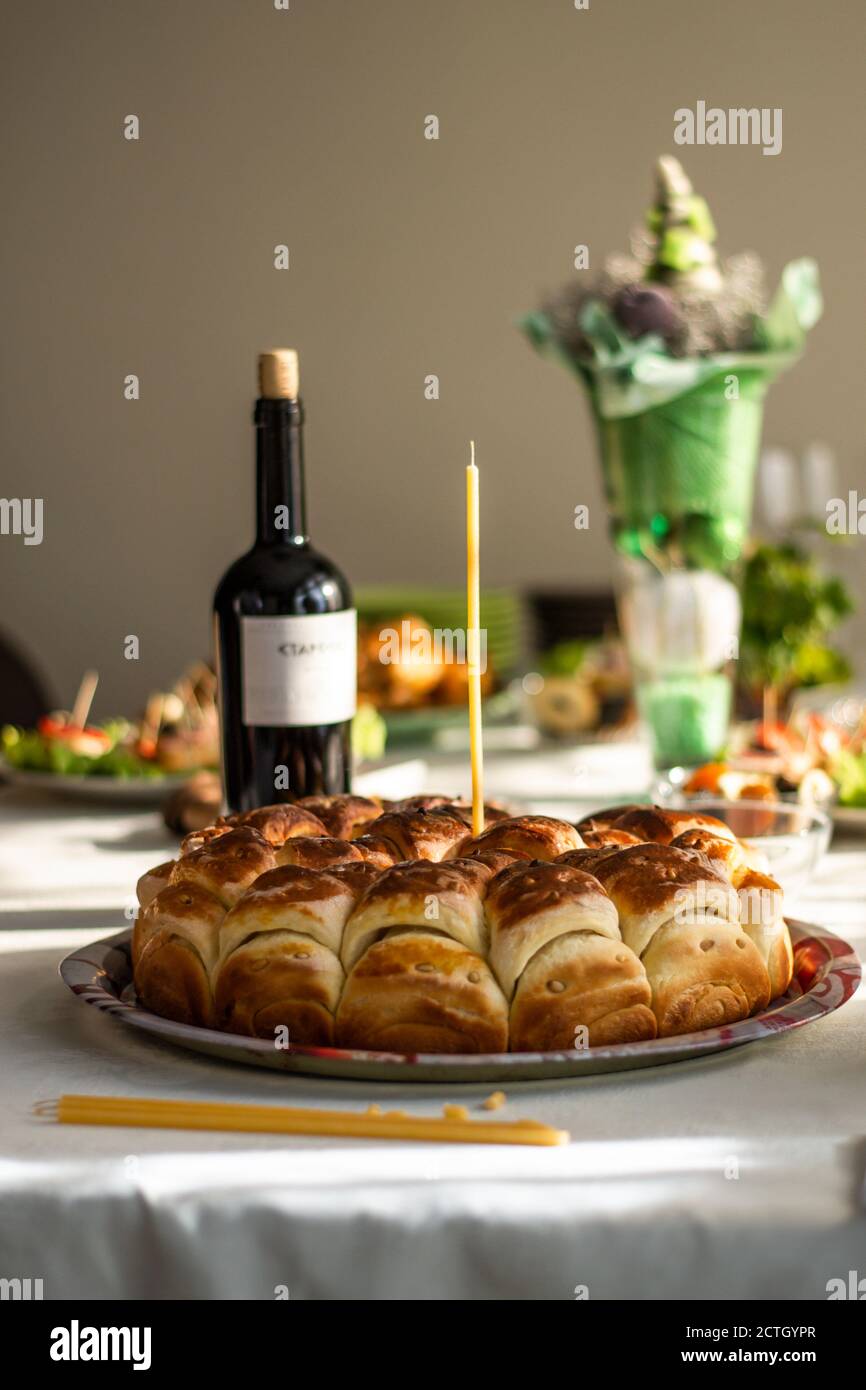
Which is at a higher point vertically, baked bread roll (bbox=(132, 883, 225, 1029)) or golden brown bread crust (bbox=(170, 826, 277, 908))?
golden brown bread crust (bbox=(170, 826, 277, 908))

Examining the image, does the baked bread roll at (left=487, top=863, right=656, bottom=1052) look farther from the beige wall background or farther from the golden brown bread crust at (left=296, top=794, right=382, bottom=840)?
the beige wall background

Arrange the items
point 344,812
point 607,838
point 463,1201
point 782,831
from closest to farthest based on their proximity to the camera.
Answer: point 463,1201, point 607,838, point 344,812, point 782,831

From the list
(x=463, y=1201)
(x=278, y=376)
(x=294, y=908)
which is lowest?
(x=463, y=1201)

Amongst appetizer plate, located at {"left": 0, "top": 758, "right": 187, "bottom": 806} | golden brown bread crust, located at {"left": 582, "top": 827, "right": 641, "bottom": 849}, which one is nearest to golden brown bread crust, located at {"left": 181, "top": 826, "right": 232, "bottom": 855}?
golden brown bread crust, located at {"left": 582, "top": 827, "right": 641, "bottom": 849}

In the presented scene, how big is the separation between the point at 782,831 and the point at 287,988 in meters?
0.56

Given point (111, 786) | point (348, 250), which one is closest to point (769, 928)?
point (111, 786)

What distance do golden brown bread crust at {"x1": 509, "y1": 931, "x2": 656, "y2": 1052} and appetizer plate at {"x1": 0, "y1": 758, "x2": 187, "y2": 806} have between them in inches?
44.0

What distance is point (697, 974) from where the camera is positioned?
3.16 feet

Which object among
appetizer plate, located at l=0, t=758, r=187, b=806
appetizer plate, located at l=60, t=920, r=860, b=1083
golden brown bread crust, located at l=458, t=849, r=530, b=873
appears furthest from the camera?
appetizer plate, located at l=0, t=758, r=187, b=806

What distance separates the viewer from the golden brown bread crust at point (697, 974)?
3.14ft

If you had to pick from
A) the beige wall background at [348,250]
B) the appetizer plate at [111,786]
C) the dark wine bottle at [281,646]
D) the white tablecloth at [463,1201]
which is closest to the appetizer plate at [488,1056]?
the white tablecloth at [463,1201]

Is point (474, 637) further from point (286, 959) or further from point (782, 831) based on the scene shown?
point (782, 831)

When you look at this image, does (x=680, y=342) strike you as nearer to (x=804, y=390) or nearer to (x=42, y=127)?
(x=804, y=390)

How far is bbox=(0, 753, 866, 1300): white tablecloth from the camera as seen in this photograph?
80cm
